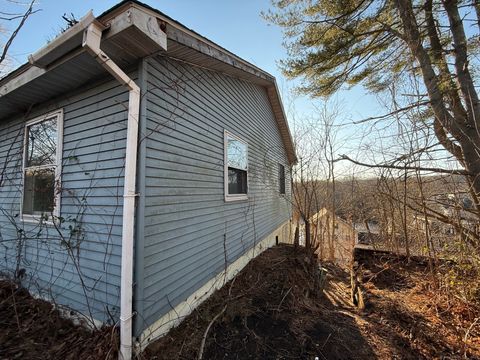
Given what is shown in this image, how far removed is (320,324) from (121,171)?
11.8 feet

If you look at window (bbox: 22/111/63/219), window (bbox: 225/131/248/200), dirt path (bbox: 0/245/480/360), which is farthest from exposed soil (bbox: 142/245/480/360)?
window (bbox: 22/111/63/219)

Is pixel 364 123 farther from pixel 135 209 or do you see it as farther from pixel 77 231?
pixel 77 231

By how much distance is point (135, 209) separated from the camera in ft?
8.61

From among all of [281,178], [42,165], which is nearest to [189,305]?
[42,165]

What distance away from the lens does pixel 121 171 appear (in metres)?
2.82

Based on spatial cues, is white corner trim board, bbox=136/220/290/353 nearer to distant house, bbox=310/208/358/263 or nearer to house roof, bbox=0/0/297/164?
house roof, bbox=0/0/297/164

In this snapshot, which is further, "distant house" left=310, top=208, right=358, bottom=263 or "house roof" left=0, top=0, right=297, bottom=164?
"distant house" left=310, top=208, right=358, bottom=263

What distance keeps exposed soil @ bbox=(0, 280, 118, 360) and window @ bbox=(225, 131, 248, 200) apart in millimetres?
2982

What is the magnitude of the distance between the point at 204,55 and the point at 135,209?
2.54 meters

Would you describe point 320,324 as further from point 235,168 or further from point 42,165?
point 42,165

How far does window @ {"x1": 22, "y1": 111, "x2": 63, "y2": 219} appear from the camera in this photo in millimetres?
3496

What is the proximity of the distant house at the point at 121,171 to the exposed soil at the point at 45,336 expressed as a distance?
0.69 ft

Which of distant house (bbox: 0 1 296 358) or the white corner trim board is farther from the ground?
distant house (bbox: 0 1 296 358)

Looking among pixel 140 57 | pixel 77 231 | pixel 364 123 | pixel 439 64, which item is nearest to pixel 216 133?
pixel 140 57
